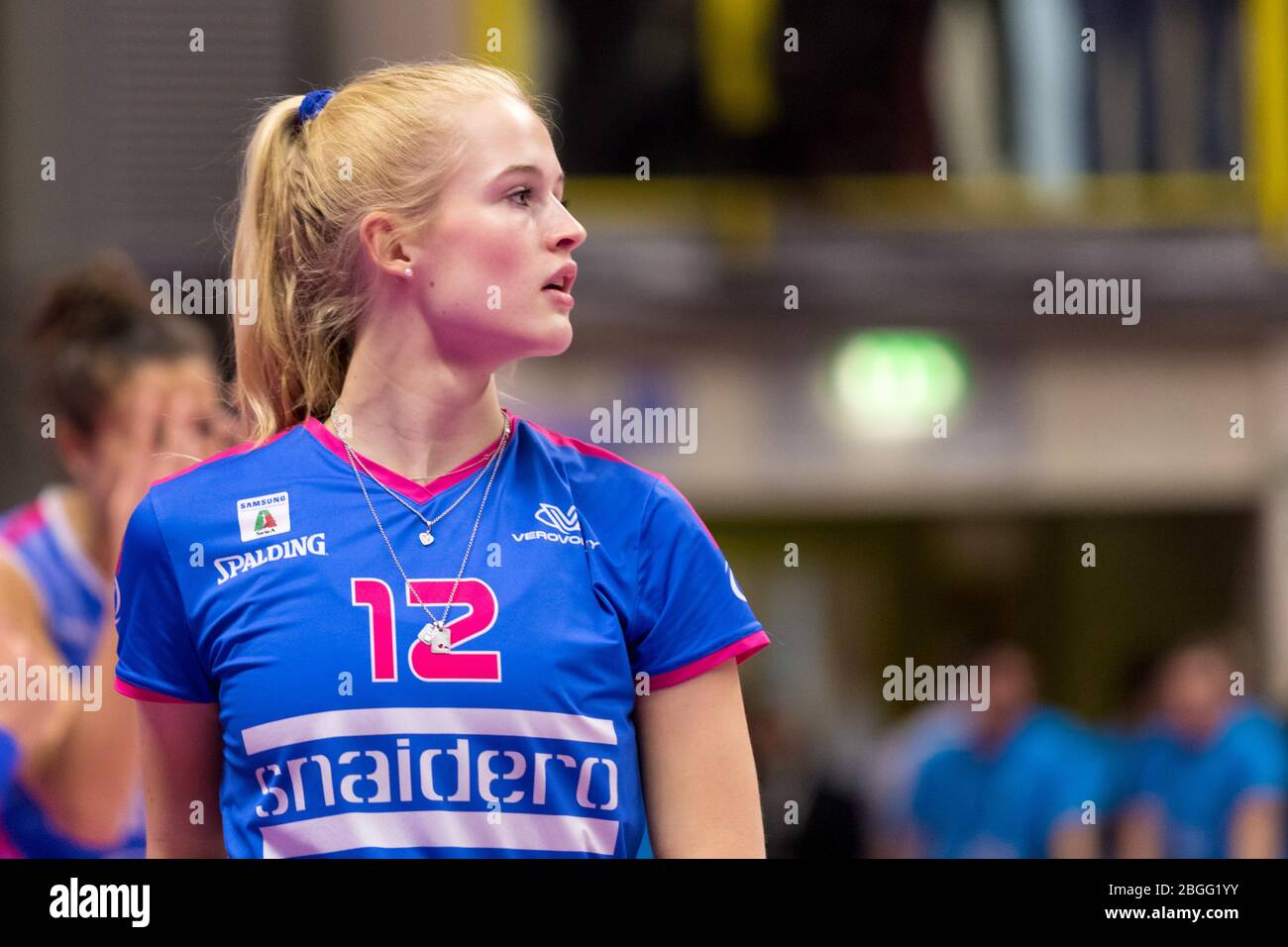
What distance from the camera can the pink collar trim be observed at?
2.10 metres

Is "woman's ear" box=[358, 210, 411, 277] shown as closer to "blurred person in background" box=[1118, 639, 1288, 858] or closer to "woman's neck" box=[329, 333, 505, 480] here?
"woman's neck" box=[329, 333, 505, 480]

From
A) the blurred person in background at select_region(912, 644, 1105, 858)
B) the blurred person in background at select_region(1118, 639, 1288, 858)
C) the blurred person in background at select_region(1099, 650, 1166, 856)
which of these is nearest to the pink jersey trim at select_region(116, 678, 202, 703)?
the blurred person in background at select_region(1118, 639, 1288, 858)

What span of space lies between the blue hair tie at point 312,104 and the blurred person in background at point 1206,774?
5101mm

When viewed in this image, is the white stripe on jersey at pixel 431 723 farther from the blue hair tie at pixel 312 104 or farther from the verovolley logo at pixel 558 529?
the blue hair tie at pixel 312 104

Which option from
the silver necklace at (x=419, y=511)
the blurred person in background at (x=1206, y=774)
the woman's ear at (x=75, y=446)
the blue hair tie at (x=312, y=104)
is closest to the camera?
the silver necklace at (x=419, y=511)

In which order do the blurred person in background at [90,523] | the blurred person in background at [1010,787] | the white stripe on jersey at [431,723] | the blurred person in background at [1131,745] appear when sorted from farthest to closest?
the blurred person in background at [1131,745] → the blurred person in background at [1010,787] → the blurred person in background at [90,523] → the white stripe on jersey at [431,723]

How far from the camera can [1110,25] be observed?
10375 millimetres

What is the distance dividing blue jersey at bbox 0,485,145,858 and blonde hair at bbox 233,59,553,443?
5.19ft

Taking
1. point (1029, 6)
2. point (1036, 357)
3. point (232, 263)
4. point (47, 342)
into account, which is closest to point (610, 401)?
point (1036, 357)

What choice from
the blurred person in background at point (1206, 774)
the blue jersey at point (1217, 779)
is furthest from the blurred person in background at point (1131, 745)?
the blue jersey at point (1217, 779)

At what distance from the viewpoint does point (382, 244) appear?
2141 millimetres

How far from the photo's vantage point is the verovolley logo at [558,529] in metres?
2.06

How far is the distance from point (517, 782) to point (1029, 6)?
9.31 m
